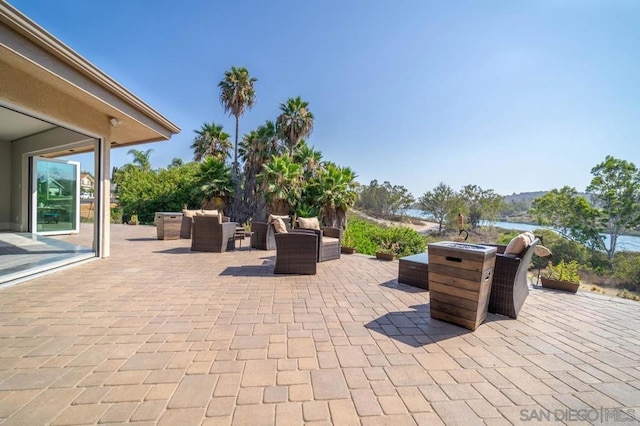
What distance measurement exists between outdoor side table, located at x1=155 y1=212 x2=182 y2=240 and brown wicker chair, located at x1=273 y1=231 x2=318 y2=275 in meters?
5.14

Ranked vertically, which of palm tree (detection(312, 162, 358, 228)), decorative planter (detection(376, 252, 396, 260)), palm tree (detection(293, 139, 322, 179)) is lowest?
decorative planter (detection(376, 252, 396, 260))

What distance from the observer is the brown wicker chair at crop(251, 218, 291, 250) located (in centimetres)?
671

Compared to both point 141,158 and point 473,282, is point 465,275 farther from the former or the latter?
point 141,158

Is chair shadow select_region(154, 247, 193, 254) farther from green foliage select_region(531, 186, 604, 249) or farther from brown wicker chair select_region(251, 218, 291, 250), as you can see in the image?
green foliage select_region(531, 186, 604, 249)

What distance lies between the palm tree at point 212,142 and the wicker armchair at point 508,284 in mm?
16251

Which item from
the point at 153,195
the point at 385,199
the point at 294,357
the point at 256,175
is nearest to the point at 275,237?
the point at 294,357

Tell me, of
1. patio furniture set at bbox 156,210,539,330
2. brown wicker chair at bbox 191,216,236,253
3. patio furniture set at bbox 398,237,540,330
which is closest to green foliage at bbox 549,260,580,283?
patio furniture set at bbox 156,210,539,330

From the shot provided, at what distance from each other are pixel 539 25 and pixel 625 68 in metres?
2.53

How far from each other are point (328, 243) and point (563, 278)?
4043mm

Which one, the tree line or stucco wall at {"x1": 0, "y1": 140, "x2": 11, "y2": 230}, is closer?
stucco wall at {"x1": 0, "y1": 140, "x2": 11, "y2": 230}

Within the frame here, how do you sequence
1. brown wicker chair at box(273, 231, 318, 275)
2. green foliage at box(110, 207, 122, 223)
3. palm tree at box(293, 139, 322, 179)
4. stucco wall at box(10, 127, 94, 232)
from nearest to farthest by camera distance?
1. brown wicker chair at box(273, 231, 318, 275)
2. stucco wall at box(10, 127, 94, 232)
3. palm tree at box(293, 139, 322, 179)
4. green foliage at box(110, 207, 122, 223)

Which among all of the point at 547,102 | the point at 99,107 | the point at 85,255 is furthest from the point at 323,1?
the point at 85,255

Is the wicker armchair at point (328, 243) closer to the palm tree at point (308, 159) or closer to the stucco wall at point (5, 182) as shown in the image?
the palm tree at point (308, 159)

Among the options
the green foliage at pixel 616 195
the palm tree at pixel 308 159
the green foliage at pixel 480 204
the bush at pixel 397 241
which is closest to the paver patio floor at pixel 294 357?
the bush at pixel 397 241
